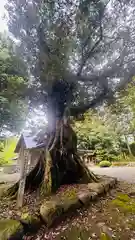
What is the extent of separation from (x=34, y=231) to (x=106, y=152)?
42.9 feet

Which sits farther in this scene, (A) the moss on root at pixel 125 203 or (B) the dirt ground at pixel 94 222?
(A) the moss on root at pixel 125 203

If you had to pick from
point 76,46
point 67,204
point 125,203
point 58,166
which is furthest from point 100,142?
point 67,204

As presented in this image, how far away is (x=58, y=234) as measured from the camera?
3.02m

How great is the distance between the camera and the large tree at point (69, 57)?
186 inches

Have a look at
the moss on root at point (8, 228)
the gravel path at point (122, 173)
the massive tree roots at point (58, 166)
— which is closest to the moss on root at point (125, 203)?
the massive tree roots at point (58, 166)

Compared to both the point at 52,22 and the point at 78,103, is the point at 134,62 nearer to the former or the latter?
the point at 78,103

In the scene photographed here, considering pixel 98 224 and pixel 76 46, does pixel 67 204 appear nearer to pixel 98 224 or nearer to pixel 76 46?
pixel 98 224

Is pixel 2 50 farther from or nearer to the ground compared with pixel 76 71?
farther from the ground

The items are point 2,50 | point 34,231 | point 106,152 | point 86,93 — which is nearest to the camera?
point 34,231

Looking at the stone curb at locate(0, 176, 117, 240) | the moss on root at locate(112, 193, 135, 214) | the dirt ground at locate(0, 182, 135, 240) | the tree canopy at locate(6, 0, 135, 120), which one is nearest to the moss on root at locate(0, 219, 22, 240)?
the stone curb at locate(0, 176, 117, 240)

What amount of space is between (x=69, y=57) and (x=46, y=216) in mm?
3905

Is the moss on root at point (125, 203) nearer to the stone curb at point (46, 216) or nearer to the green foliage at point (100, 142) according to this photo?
the stone curb at point (46, 216)

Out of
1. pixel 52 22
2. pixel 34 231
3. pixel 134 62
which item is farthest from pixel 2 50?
pixel 34 231

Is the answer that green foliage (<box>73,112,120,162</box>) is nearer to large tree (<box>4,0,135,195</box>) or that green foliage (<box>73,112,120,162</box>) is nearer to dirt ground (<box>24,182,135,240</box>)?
large tree (<box>4,0,135,195</box>)
